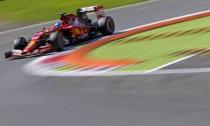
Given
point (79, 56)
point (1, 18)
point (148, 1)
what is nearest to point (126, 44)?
point (79, 56)

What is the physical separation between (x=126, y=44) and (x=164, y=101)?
20.5 feet

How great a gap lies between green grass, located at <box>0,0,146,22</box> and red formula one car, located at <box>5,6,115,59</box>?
7369mm

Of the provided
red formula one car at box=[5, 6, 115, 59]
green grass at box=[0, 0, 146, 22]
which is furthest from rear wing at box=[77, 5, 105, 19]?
green grass at box=[0, 0, 146, 22]

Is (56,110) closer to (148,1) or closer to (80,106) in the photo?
(80,106)

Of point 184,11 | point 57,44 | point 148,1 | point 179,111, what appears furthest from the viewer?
point 148,1

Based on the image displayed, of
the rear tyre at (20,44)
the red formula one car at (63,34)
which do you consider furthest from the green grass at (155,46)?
the rear tyre at (20,44)

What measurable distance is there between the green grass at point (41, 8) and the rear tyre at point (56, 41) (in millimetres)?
→ 8818

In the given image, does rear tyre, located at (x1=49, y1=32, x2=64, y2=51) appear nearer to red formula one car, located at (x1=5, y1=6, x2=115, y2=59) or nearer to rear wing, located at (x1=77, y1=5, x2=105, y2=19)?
red formula one car, located at (x1=5, y1=6, x2=115, y2=59)

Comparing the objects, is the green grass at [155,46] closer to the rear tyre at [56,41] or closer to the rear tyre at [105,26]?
the rear tyre at [56,41]

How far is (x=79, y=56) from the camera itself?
14.0 meters

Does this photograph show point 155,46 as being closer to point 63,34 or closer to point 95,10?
point 63,34

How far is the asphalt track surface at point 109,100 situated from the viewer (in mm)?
7902

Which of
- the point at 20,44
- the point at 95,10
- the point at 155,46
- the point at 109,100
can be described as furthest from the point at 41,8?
the point at 109,100

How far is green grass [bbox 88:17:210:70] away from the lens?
1196 cm
